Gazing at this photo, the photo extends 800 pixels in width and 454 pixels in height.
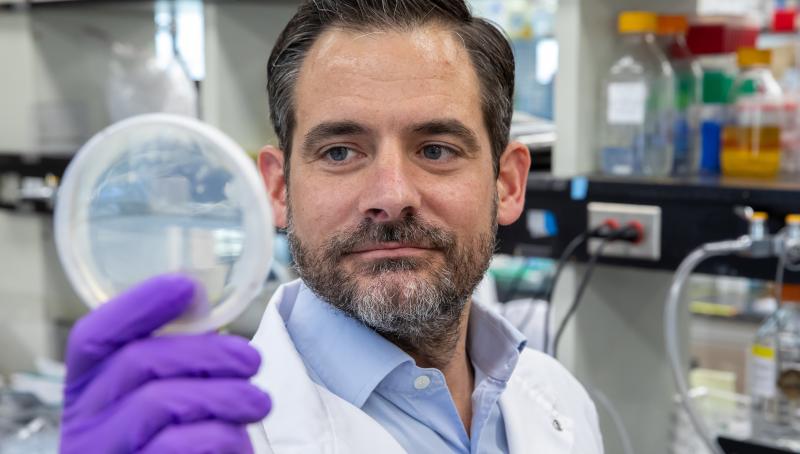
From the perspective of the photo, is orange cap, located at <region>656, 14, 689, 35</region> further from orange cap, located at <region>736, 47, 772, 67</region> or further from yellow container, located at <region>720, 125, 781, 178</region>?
yellow container, located at <region>720, 125, 781, 178</region>

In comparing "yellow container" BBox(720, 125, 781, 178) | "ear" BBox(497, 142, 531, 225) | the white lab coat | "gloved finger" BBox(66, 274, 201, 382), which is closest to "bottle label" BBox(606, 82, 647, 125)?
"yellow container" BBox(720, 125, 781, 178)

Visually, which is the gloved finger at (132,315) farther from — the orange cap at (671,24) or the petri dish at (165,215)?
the orange cap at (671,24)

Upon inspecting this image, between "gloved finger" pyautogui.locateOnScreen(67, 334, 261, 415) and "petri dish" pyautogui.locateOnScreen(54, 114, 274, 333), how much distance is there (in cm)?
2

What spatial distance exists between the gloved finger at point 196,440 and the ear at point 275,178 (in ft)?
2.18

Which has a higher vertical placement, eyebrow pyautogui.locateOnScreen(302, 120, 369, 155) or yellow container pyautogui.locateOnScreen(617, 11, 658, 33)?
yellow container pyautogui.locateOnScreen(617, 11, 658, 33)

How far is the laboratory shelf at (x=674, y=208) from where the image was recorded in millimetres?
1682

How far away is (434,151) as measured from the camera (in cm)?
126

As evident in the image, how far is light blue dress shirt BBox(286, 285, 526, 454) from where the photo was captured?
121 cm

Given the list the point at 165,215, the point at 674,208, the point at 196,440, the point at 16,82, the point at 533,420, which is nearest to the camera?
the point at 196,440

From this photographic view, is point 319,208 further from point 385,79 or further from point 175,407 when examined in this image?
point 175,407

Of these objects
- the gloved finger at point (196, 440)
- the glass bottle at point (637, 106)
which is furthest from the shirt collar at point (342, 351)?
the glass bottle at point (637, 106)

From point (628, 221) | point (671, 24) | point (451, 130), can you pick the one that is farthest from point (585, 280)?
point (451, 130)

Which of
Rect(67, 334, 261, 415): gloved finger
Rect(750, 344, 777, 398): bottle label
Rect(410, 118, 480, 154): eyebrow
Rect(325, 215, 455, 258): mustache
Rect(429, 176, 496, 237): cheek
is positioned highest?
Rect(410, 118, 480, 154): eyebrow

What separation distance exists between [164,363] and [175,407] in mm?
38
